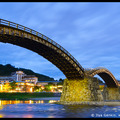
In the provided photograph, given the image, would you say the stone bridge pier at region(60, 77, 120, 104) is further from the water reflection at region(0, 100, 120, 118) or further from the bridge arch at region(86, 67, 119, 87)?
the water reflection at region(0, 100, 120, 118)

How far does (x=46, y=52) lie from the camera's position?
43.4 m

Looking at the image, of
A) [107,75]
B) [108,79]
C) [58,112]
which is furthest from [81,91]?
[108,79]

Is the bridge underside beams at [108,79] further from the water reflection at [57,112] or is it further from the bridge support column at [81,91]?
the water reflection at [57,112]

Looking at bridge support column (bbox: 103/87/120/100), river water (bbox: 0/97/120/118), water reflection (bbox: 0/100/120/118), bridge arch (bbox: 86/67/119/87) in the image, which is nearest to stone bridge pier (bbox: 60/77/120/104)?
bridge arch (bbox: 86/67/119/87)

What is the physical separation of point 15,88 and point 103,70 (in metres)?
90.1

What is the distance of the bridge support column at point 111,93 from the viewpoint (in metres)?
80.7

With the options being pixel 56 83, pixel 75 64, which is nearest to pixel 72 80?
pixel 75 64

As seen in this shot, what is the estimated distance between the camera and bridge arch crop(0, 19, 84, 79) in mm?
32800

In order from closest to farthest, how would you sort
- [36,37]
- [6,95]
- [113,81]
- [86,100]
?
[36,37] → [86,100] → [113,81] → [6,95]

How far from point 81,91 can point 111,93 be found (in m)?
38.7

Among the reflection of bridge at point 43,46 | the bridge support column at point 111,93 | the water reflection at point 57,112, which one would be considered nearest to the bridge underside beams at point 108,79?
the bridge support column at point 111,93

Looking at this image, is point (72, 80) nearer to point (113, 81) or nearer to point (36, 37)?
point (36, 37)

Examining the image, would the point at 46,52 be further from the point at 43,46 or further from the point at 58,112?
the point at 58,112

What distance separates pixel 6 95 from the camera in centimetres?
10962
